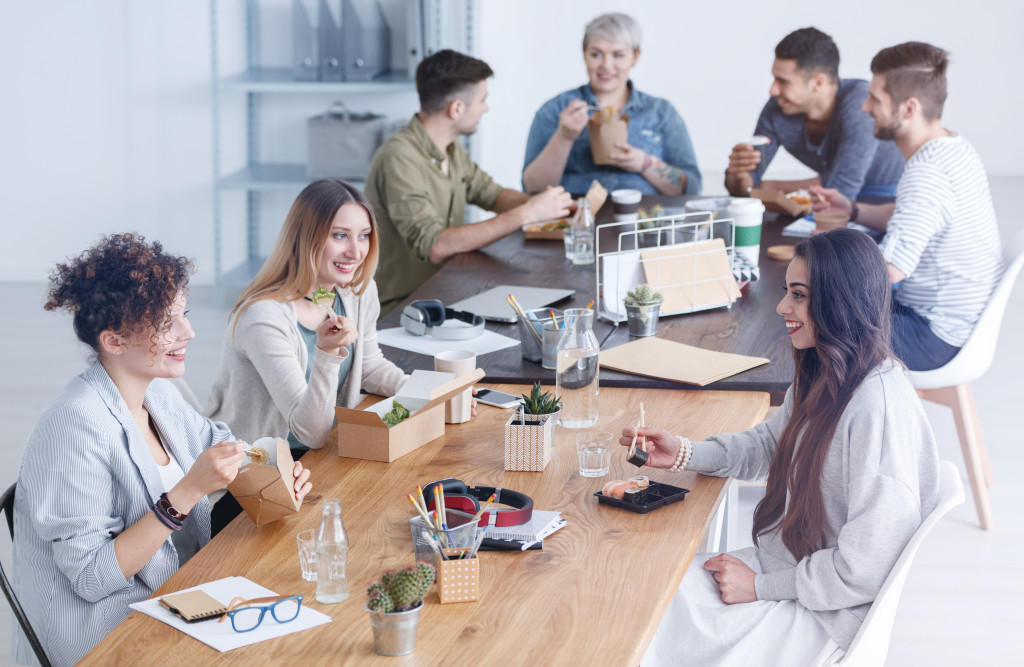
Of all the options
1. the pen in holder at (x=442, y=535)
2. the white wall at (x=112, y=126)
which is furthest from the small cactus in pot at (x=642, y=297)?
the white wall at (x=112, y=126)

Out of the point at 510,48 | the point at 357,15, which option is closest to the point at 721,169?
the point at 510,48

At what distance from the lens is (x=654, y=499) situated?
5.78 ft

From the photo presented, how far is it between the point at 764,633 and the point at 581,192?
2.80 m

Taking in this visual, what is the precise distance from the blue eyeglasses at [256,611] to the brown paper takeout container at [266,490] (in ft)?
0.83

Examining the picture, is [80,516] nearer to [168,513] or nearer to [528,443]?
[168,513]

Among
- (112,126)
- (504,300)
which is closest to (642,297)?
(504,300)

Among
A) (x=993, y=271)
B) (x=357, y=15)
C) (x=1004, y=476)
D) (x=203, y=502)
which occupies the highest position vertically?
(x=357, y=15)

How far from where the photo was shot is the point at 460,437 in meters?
2.08

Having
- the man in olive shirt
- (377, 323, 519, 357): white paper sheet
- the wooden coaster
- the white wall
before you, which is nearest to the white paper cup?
(377, 323, 519, 357): white paper sheet

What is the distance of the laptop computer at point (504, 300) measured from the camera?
9.12 ft

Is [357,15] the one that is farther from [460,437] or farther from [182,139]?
[460,437]

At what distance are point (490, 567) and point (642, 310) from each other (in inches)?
46.6

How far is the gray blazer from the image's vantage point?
1.57m

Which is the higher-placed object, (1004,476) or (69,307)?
(69,307)
